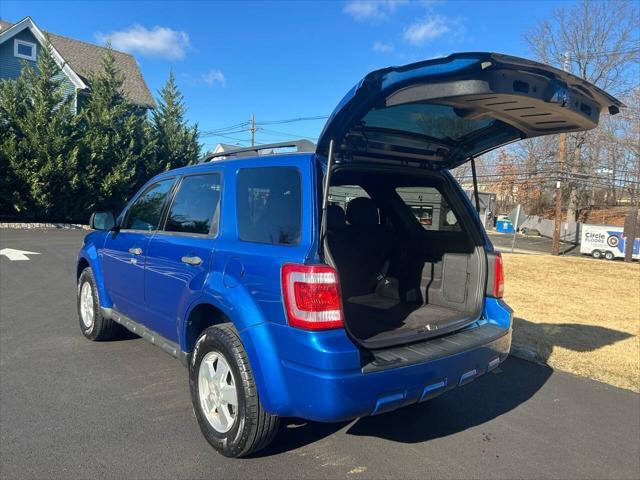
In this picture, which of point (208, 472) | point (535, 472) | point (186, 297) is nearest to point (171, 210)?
point (186, 297)

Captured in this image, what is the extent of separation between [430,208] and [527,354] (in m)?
2.35

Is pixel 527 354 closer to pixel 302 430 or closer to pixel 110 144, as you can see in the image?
pixel 302 430

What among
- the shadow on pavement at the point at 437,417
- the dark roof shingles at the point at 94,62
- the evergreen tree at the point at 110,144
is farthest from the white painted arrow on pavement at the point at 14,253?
the dark roof shingles at the point at 94,62

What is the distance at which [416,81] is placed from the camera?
2377mm

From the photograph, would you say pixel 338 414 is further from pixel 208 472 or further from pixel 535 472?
pixel 535 472

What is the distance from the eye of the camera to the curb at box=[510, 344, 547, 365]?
16.7 feet

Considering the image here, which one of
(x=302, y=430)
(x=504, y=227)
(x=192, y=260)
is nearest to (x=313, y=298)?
(x=192, y=260)

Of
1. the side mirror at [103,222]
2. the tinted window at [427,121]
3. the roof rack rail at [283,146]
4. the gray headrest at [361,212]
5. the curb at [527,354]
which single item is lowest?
the curb at [527,354]

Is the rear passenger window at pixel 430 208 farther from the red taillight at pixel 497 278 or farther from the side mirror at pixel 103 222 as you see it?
the side mirror at pixel 103 222

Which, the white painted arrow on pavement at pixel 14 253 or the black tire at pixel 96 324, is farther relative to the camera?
the white painted arrow on pavement at pixel 14 253

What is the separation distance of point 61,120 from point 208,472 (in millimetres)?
20171

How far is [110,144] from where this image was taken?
20.9m

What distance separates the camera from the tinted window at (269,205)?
108 inches

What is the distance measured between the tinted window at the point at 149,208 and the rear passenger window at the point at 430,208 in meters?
2.09
